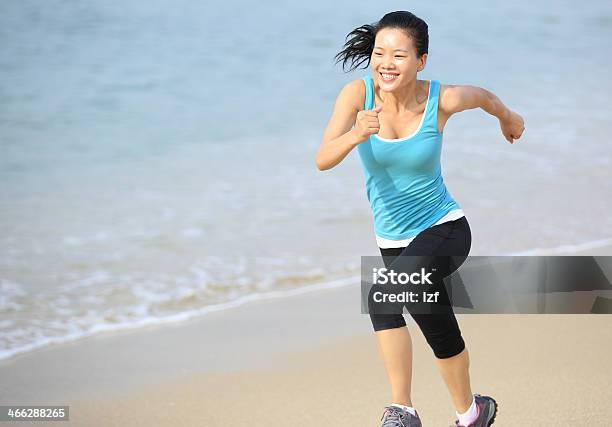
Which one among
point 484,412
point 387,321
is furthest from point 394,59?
point 484,412

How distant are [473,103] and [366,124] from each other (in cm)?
59

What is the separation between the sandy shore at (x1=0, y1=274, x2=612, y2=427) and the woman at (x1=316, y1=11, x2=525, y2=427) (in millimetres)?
561

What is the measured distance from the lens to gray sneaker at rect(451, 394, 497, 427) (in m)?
3.89

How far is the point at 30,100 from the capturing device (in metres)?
11.6

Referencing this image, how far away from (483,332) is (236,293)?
156cm

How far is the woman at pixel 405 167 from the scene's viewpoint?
11.9ft

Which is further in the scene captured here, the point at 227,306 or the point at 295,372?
the point at 227,306

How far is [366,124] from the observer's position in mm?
3354

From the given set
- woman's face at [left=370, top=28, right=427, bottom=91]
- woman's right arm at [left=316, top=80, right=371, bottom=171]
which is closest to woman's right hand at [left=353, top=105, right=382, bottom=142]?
woman's right arm at [left=316, top=80, right=371, bottom=171]

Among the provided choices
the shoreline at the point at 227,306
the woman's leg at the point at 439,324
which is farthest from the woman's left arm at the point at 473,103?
the shoreline at the point at 227,306

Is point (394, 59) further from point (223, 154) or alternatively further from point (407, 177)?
point (223, 154)

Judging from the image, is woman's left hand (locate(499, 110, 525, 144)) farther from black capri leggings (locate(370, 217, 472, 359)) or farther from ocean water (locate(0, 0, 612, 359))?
ocean water (locate(0, 0, 612, 359))

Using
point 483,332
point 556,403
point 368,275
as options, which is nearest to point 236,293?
point 368,275

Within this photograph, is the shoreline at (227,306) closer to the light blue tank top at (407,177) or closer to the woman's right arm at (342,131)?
the light blue tank top at (407,177)
